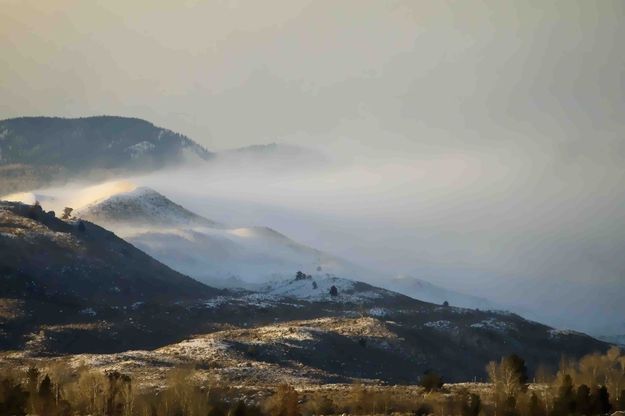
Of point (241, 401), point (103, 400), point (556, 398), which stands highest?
point (556, 398)

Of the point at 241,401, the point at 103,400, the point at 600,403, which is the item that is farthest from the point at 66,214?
the point at 600,403

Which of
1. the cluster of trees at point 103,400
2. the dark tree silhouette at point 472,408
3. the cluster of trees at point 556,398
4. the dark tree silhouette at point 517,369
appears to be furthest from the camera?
the dark tree silhouette at point 517,369

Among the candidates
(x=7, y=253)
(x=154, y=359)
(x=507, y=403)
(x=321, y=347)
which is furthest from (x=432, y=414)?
(x=7, y=253)

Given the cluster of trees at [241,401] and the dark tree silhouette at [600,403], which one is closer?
the cluster of trees at [241,401]

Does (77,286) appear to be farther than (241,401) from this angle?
Yes

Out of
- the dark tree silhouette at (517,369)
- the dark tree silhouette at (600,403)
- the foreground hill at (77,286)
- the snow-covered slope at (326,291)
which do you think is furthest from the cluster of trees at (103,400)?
the snow-covered slope at (326,291)

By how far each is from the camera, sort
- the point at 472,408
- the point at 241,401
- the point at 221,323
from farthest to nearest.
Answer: the point at 221,323, the point at 241,401, the point at 472,408

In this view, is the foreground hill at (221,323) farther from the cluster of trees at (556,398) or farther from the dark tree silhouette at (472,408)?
the dark tree silhouette at (472,408)

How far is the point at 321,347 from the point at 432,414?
127 feet

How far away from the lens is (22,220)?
11350cm

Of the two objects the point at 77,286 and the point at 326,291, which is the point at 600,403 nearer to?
the point at 77,286

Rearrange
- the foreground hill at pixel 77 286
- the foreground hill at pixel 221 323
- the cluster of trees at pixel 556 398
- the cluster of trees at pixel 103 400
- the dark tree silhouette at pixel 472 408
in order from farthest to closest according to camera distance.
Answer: the foreground hill at pixel 77 286 < the foreground hill at pixel 221 323 < the cluster of trees at pixel 556 398 < the dark tree silhouette at pixel 472 408 < the cluster of trees at pixel 103 400

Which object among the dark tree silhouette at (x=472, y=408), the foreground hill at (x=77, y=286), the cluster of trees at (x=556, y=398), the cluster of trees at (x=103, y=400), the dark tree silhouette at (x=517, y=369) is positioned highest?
the foreground hill at (x=77, y=286)

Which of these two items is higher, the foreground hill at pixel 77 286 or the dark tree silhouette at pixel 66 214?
the dark tree silhouette at pixel 66 214
